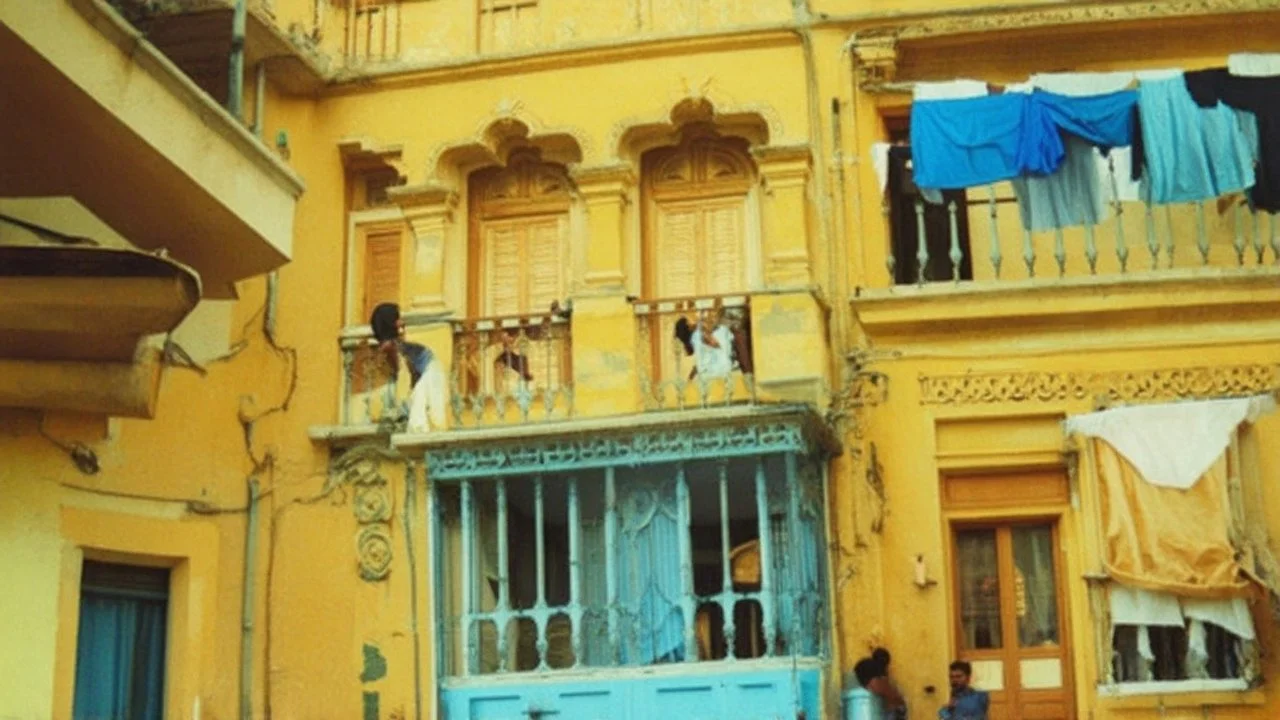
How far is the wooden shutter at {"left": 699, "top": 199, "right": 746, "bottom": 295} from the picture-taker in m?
12.9

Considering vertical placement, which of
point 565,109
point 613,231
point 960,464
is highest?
point 565,109

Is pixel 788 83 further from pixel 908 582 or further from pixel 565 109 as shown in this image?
pixel 908 582

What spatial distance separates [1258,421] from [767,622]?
3.45 meters

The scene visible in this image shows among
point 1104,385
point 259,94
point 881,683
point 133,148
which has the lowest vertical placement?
point 881,683

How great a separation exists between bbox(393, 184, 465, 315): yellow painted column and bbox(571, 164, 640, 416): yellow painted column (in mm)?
1030

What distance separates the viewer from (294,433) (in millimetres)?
12750

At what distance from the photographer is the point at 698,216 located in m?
13.1

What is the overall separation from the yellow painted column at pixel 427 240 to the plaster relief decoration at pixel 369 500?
1122 millimetres

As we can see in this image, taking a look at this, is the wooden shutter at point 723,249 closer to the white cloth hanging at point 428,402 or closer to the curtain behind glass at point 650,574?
the curtain behind glass at point 650,574

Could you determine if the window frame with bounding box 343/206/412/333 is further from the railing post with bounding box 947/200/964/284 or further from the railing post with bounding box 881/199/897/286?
the railing post with bounding box 947/200/964/284

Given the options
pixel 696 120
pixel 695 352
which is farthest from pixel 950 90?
pixel 695 352

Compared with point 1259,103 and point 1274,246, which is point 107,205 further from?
point 1274,246

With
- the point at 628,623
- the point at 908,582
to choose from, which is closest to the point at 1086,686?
the point at 908,582

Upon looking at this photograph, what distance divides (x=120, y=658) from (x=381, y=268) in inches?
142
